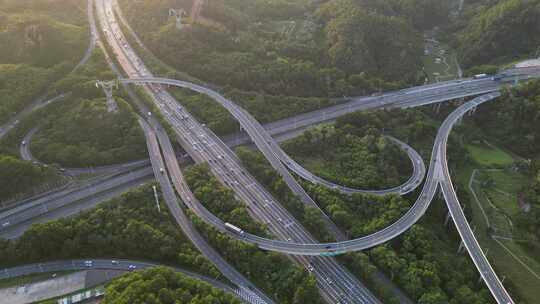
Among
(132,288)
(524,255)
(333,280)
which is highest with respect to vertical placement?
(132,288)

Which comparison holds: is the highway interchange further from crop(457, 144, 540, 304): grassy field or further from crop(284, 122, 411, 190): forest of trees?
crop(457, 144, 540, 304): grassy field

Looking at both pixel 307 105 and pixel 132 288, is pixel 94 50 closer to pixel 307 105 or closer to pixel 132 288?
pixel 307 105

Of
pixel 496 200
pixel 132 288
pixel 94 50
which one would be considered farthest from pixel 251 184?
pixel 94 50

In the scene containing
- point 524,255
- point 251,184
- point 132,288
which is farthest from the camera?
point 251,184

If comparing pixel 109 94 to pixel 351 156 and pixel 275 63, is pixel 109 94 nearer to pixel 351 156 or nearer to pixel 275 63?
pixel 275 63

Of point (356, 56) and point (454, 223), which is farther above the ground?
point (356, 56)

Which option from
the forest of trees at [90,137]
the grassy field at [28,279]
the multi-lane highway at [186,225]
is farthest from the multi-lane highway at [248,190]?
the grassy field at [28,279]

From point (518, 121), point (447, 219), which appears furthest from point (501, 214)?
point (518, 121)
